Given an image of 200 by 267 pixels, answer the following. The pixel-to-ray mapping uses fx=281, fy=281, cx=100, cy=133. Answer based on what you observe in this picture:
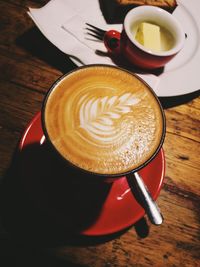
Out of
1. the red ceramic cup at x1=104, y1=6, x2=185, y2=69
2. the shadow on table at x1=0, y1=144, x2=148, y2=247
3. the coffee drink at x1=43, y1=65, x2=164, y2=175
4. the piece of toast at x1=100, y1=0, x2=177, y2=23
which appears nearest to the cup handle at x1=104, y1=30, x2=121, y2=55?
the red ceramic cup at x1=104, y1=6, x2=185, y2=69

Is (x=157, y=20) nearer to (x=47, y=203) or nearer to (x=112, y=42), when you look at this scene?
(x=112, y=42)

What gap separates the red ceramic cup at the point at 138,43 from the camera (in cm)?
84

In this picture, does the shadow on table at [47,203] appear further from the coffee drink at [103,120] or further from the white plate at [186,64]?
the white plate at [186,64]

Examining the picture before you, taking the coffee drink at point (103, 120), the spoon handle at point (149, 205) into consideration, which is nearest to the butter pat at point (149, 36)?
the coffee drink at point (103, 120)

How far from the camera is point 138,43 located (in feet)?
2.78

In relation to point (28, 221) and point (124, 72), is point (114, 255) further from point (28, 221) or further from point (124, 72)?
point (124, 72)

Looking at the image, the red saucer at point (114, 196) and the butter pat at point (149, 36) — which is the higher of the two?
the butter pat at point (149, 36)

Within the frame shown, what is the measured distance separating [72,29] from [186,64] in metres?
0.39

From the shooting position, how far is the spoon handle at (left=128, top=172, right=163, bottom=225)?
0.55 meters

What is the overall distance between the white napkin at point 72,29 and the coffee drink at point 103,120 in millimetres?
214

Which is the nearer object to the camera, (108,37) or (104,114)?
(104,114)

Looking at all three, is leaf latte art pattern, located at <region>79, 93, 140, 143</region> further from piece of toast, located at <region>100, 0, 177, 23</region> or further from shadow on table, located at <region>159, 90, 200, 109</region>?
piece of toast, located at <region>100, 0, 177, 23</region>

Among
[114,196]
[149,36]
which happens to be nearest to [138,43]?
[149,36]

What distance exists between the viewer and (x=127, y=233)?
2.23 ft
